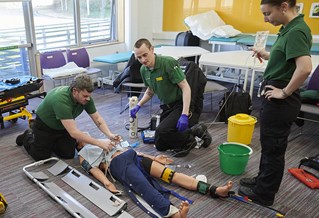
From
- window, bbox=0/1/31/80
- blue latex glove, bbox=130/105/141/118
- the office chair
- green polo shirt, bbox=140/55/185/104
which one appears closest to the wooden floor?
blue latex glove, bbox=130/105/141/118

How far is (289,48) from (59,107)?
1.72 meters

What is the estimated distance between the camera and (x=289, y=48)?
169 centimetres

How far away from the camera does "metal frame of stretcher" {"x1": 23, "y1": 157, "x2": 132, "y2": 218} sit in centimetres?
209

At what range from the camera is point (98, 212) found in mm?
2119

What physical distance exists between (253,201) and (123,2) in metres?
4.20

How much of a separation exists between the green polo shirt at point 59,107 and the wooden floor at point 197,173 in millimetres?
431

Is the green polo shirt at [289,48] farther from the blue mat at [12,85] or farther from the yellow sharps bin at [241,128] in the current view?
the blue mat at [12,85]

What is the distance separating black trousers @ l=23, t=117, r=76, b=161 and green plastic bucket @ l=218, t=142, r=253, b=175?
1.38 m

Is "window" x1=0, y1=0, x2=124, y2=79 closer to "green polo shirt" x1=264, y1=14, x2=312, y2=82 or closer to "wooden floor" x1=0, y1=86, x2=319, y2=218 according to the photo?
"wooden floor" x1=0, y1=86, x2=319, y2=218

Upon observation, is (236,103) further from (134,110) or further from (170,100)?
(134,110)

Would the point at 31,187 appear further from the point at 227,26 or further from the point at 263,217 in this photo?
the point at 227,26

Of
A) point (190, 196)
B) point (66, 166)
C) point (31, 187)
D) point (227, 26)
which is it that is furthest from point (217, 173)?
point (227, 26)

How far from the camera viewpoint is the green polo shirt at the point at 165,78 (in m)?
2.82

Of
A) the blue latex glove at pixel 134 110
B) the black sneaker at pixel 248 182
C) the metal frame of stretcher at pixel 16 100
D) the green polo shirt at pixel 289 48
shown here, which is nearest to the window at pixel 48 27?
the metal frame of stretcher at pixel 16 100
